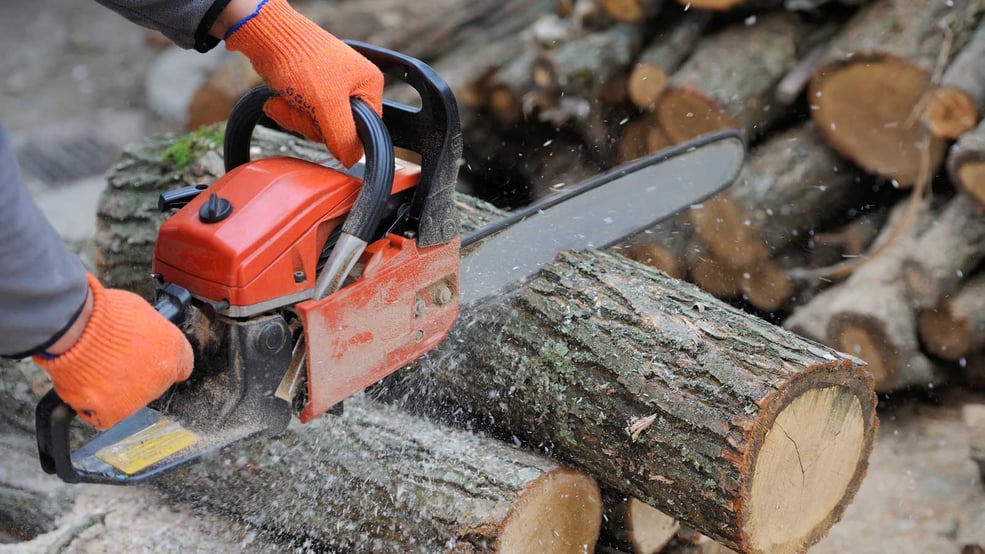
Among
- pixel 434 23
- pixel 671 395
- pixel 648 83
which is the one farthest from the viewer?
pixel 434 23

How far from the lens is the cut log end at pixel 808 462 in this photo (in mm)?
1979

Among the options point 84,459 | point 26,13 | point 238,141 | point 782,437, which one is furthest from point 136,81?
point 782,437

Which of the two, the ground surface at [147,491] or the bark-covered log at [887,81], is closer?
the ground surface at [147,491]

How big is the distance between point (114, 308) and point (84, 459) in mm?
398

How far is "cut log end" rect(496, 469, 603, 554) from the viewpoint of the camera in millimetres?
2006

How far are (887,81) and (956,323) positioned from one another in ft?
3.04

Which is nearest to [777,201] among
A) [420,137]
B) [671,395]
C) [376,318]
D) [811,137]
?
[811,137]

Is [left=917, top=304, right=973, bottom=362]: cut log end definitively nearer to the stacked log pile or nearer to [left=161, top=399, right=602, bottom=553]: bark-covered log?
the stacked log pile

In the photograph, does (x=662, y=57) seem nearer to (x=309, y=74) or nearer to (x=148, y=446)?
(x=309, y=74)

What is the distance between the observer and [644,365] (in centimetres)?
210

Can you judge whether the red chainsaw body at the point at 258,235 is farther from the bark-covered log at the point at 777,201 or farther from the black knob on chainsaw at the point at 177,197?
the bark-covered log at the point at 777,201

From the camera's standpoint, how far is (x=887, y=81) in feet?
11.0

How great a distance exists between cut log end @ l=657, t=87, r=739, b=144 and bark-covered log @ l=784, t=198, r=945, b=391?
786 mm

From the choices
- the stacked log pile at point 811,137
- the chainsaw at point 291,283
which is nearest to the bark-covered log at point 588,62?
the stacked log pile at point 811,137
